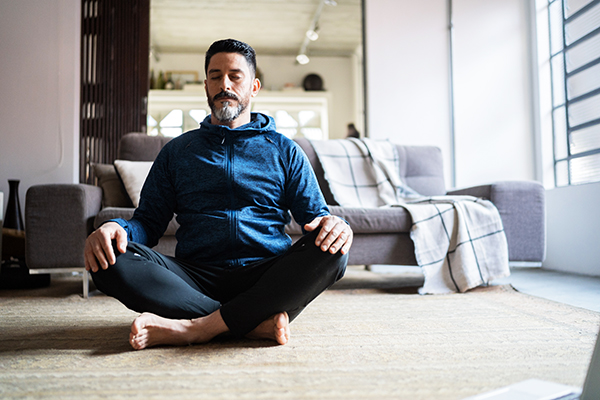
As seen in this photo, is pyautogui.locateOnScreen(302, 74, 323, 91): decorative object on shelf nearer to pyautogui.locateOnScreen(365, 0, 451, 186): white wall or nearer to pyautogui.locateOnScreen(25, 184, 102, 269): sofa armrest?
pyautogui.locateOnScreen(365, 0, 451, 186): white wall

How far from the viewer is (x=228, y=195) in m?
1.42

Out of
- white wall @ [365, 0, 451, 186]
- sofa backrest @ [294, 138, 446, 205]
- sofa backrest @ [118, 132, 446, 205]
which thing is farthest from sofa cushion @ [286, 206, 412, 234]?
white wall @ [365, 0, 451, 186]

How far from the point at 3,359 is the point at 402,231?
1.82 m

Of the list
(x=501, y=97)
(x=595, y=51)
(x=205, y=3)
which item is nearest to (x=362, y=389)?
(x=595, y=51)

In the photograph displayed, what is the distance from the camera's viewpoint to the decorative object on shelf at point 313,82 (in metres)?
8.00

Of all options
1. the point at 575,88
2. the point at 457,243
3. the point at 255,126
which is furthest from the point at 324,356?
the point at 575,88

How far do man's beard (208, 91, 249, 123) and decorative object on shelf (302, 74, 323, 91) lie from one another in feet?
22.0

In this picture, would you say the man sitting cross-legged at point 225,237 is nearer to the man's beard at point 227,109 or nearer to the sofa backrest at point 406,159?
the man's beard at point 227,109

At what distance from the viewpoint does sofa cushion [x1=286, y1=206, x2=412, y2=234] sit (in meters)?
2.37

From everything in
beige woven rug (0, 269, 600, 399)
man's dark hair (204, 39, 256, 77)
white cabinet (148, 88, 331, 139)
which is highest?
white cabinet (148, 88, 331, 139)

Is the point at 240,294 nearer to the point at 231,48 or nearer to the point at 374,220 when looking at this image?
the point at 231,48

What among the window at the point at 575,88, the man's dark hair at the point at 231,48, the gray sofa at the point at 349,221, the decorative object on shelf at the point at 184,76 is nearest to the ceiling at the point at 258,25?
the decorative object on shelf at the point at 184,76

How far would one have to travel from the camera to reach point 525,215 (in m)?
2.50

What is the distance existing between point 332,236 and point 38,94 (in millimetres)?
3479
